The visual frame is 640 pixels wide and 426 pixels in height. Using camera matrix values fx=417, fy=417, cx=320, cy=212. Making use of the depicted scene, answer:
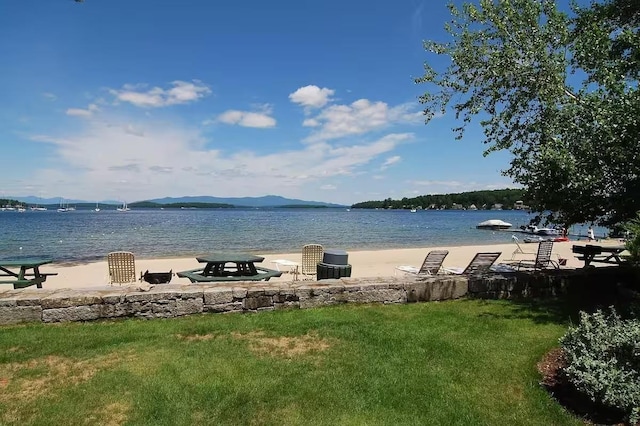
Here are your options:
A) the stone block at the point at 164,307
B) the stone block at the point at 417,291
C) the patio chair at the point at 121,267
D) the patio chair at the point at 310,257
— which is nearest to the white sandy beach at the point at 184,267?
the patio chair at the point at 310,257

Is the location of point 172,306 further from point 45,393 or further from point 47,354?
point 45,393

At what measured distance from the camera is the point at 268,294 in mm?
6465

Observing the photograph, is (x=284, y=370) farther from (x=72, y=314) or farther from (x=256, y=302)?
(x=72, y=314)

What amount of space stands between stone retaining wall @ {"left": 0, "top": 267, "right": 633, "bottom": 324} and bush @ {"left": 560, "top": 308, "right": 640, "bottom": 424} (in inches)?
130

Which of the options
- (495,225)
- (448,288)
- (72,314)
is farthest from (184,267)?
(495,225)

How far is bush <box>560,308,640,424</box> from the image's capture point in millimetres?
3180

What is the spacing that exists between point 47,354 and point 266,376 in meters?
2.60

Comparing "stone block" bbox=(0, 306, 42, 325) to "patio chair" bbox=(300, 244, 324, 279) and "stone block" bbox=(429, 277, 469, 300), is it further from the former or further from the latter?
"patio chair" bbox=(300, 244, 324, 279)

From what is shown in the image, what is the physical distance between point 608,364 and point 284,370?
2862 millimetres

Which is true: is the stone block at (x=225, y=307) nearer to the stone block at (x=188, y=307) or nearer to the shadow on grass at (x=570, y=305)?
the stone block at (x=188, y=307)

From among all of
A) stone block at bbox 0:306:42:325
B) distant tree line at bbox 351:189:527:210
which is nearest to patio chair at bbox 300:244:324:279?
stone block at bbox 0:306:42:325

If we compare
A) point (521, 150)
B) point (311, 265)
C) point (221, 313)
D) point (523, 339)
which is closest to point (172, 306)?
point (221, 313)

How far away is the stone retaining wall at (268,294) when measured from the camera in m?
5.84

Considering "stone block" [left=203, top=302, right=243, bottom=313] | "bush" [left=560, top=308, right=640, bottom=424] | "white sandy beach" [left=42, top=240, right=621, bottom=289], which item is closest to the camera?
"bush" [left=560, top=308, right=640, bottom=424]
